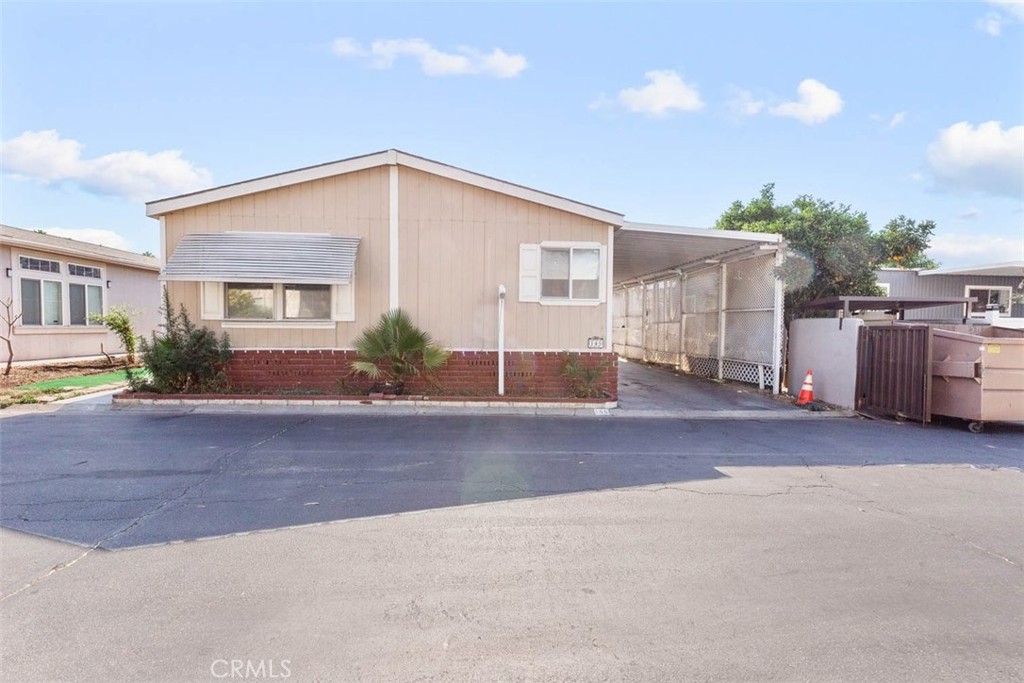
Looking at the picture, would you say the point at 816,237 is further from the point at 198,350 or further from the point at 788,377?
the point at 198,350

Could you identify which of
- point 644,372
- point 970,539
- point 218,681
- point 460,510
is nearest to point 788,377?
point 644,372

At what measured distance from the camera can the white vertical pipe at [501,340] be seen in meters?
11.2

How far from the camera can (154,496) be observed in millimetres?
5355

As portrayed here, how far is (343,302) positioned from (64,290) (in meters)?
10.7

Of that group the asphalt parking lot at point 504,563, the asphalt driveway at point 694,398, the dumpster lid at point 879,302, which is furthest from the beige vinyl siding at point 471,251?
the dumpster lid at point 879,302

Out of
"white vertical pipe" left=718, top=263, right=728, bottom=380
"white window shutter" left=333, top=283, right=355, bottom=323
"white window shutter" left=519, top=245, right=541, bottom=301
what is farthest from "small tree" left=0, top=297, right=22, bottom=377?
"white vertical pipe" left=718, top=263, right=728, bottom=380

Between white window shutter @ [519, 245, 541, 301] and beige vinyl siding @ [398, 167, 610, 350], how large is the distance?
0.11m

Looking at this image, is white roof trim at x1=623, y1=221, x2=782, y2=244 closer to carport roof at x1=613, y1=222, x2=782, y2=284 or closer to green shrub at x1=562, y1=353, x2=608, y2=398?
carport roof at x1=613, y1=222, x2=782, y2=284

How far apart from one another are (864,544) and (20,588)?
5.77m

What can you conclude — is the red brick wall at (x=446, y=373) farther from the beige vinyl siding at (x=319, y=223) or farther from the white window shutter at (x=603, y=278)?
the white window shutter at (x=603, y=278)

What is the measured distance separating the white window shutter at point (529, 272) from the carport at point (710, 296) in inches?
82.9

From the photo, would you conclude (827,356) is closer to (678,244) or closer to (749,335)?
(749,335)

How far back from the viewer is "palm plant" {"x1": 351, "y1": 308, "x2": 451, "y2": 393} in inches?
438

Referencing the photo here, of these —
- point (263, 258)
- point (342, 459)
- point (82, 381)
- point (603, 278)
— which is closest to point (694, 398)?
point (603, 278)
